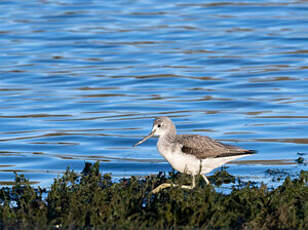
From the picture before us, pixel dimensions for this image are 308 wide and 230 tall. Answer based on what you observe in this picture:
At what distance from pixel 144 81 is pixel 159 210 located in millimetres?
13284

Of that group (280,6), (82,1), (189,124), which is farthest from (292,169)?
(82,1)

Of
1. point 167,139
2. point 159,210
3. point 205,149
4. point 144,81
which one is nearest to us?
point 159,210

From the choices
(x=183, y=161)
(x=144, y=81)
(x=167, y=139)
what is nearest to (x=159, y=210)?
(x=183, y=161)

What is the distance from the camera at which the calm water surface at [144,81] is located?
14.7m

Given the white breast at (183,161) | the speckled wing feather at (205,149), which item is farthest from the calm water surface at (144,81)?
the white breast at (183,161)

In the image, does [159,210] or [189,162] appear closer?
[159,210]

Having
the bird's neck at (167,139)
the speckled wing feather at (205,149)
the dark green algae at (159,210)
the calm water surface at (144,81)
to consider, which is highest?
the calm water surface at (144,81)

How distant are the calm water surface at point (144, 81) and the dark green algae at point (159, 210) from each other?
10.6 feet

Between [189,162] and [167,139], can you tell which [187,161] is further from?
[167,139]

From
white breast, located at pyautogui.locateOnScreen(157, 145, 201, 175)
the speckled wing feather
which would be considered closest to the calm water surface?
the speckled wing feather

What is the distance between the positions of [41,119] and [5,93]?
10.8 feet

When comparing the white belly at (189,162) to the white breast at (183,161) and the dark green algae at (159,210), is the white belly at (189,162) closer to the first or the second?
the white breast at (183,161)

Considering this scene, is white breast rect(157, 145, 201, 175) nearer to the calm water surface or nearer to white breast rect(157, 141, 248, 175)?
white breast rect(157, 141, 248, 175)

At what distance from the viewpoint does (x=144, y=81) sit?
21.2 meters
